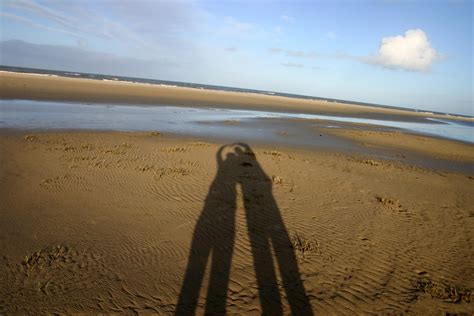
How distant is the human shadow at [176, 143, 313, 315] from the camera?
13.0 ft

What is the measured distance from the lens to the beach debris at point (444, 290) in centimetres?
434

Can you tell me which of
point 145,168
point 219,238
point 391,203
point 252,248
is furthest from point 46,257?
point 391,203

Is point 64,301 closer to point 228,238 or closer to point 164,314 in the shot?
point 164,314

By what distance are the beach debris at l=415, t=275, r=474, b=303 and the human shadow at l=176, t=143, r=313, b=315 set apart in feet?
6.72

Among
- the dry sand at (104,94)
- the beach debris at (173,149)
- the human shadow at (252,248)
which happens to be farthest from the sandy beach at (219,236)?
the dry sand at (104,94)

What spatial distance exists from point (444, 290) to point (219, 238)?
3.83m

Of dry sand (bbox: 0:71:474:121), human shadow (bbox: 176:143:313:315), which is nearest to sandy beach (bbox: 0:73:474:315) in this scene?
human shadow (bbox: 176:143:313:315)

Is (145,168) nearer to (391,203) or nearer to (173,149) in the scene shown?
(173,149)

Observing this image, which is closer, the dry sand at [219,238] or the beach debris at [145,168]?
the dry sand at [219,238]

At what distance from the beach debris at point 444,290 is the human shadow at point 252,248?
A: 2050 mm

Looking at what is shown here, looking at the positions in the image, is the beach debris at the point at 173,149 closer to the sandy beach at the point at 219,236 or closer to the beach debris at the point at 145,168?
the sandy beach at the point at 219,236

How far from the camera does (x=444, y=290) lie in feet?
14.8

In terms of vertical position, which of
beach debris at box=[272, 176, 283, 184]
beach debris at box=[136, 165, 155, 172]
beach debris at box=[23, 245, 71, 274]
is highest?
beach debris at box=[136, 165, 155, 172]

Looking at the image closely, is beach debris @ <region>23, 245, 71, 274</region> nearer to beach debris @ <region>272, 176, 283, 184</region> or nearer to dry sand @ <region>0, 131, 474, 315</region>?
dry sand @ <region>0, 131, 474, 315</region>
